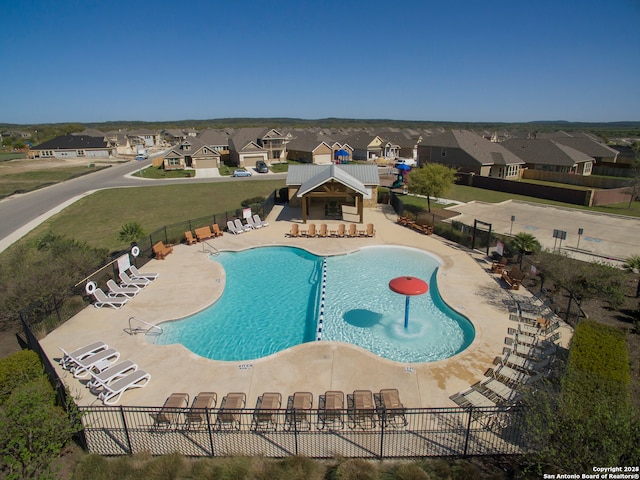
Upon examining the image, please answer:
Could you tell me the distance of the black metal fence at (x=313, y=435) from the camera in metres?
8.53

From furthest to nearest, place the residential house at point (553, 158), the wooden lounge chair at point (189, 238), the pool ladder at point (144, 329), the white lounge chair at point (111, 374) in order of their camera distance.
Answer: the residential house at point (553, 158), the wooden lounge chair at point (189, 238), the pool ladder at point (144, 329), the white lounge chair at point (111, 374)

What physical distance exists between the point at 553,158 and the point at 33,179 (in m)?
76.0

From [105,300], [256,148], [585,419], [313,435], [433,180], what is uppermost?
[256,148]

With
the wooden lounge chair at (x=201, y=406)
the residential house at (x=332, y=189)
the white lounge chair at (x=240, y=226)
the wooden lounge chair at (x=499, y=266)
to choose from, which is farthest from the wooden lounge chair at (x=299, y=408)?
the residential house at (x=332, y=189)

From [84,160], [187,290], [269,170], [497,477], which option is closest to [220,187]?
[269,170]

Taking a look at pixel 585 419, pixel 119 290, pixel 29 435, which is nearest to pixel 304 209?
pixel 119 290

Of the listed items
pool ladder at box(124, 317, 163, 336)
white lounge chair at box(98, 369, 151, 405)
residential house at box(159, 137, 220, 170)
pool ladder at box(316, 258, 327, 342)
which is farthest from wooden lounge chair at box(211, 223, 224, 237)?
residential house at box(159, 137, 220, 170)

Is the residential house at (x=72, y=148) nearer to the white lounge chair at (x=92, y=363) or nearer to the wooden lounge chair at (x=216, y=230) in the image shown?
the wooden lounge chair at (x=216, y=230)

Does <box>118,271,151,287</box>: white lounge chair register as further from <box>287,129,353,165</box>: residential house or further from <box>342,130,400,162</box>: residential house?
<box>342,130,400,162</box>: residential house

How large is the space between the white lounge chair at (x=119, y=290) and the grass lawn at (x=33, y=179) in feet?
130

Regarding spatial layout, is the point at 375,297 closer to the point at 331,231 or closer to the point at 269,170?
the point at 331,231

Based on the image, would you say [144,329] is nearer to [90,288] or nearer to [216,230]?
[90,288]

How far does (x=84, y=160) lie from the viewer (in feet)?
277

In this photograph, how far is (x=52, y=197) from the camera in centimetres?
4288
